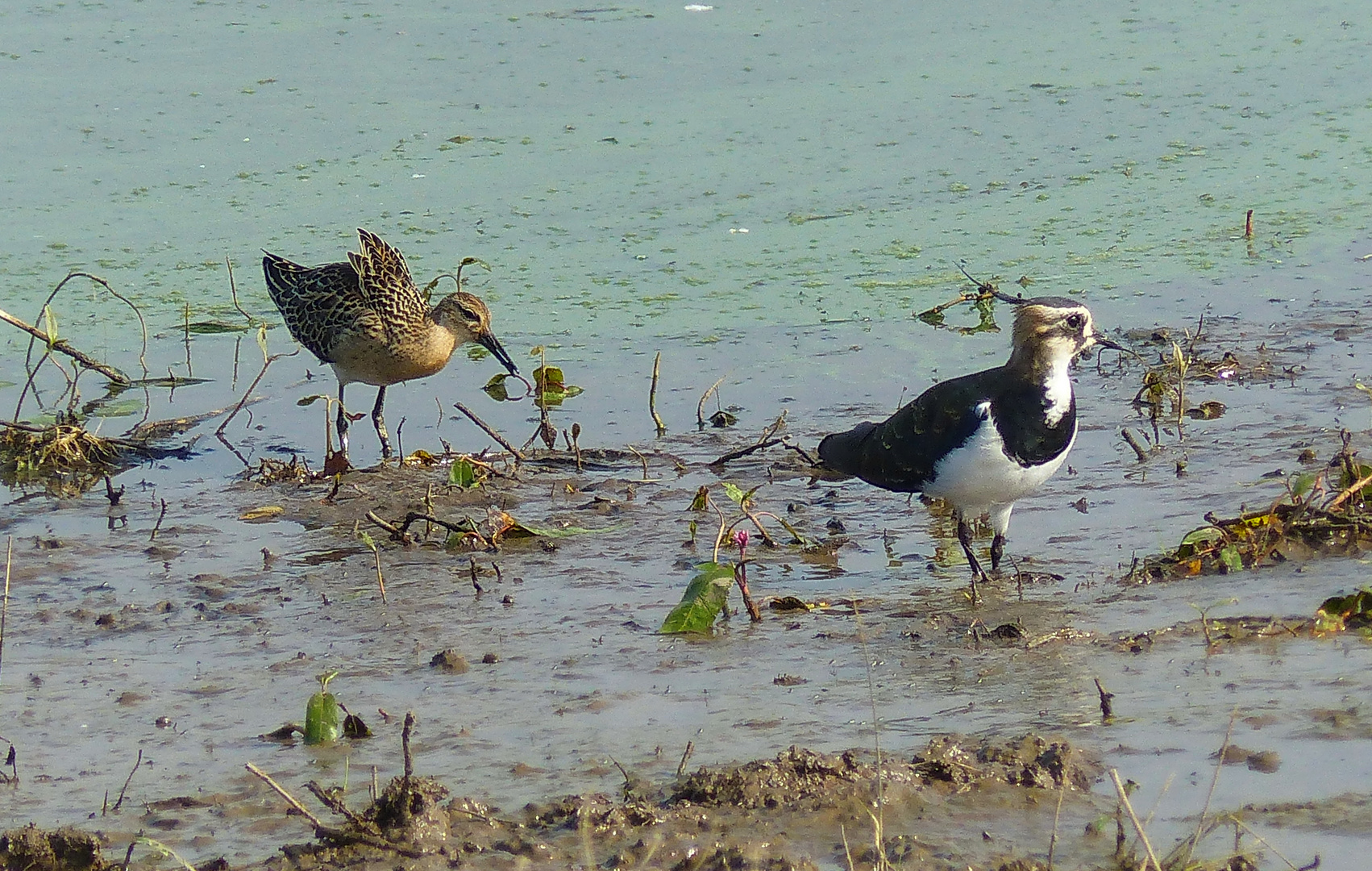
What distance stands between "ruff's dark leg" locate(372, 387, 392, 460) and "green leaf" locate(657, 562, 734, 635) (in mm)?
2676

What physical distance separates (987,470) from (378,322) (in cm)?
336

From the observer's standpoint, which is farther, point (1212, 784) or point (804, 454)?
point (804, 454)

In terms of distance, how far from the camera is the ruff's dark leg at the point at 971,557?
5.89 metres

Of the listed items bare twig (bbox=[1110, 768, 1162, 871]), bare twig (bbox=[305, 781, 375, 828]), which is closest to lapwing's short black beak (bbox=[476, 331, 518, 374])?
bare twig (bbox=[305, 781, 375, 828])

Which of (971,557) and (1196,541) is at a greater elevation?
(1196,541)

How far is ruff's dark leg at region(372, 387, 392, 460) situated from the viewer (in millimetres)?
7884

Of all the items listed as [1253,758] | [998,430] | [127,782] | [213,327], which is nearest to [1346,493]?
[998,430]

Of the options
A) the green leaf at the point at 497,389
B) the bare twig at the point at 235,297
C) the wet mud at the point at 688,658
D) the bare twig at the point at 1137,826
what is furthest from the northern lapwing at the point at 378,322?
the bare twig at the point at 1137,826

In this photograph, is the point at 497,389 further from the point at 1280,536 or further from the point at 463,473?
the point at 1280,536

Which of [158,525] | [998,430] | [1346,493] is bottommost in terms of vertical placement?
[158,525]

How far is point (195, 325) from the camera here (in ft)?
29.6

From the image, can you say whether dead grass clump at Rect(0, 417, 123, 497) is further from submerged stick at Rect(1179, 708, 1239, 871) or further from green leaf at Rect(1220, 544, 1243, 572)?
submerged stick at Rect(1179, 708, 1239, 871)

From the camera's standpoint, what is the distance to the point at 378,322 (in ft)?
26.8

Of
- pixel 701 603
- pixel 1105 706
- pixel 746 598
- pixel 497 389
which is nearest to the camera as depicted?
pixel 1105 706
